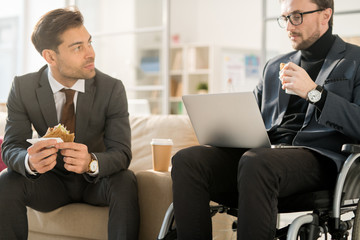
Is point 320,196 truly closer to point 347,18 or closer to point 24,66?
point 347,18

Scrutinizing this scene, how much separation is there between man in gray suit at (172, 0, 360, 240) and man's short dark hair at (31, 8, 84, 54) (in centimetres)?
88

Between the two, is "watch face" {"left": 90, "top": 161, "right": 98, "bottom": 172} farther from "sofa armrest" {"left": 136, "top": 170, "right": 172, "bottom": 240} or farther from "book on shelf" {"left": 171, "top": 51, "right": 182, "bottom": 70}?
"book on shelf" {"left": 171, "top": 51, "right": 182, "bottom": 70}

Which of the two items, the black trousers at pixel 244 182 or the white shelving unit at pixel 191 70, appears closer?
the black trousers at pixel 244 182

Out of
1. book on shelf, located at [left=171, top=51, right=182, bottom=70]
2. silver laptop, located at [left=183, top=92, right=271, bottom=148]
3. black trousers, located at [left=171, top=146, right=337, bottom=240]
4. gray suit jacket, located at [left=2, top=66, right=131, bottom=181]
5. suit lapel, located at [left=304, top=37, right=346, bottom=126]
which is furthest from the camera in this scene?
book on shelf, located at [left=171, top=51, right=182, bottom=70]

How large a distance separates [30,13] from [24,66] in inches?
29.3

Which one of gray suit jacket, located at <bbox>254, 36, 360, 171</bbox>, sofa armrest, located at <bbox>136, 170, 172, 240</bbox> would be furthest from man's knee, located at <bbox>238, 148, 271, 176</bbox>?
sofa armrest, located at <bbox>136, 170, 172, 240</bbox>

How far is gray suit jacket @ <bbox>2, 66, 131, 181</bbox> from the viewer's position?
2258mm

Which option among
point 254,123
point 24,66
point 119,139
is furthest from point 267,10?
point 24,66

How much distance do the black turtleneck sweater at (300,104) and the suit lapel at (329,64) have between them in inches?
2.3

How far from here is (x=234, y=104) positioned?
173 centimetres

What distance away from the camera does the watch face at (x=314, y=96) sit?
5.68ft

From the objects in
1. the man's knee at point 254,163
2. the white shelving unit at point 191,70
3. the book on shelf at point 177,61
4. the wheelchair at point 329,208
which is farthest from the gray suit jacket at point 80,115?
the book on shelf at point 177,61

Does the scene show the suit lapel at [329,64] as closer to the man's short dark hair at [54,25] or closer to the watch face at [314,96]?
the watch face at [314,96]

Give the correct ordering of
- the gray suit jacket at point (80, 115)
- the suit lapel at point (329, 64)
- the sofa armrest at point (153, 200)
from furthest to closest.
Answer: the gray suit jacket at point (80, 115)
the sofa armrest at point (153, 200)
the suit lapel at point (329, 64)
